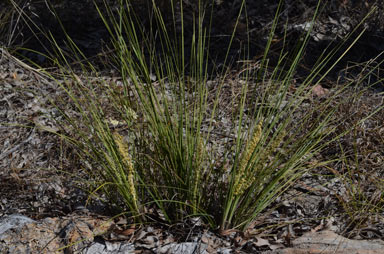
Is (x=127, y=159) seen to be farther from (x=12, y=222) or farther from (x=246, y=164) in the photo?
(x=12, y=222)

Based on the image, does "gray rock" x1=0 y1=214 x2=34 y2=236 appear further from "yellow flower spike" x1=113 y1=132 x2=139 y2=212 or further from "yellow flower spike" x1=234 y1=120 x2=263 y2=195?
"yellow flower spike" x1=234 y1=120 x2=263 y2=195

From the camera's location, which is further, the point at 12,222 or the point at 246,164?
the point at 12,222

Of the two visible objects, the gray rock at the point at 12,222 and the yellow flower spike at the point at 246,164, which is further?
the gray rock at the point at 12,222

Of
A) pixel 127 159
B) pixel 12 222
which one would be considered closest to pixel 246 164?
pixel 127 159

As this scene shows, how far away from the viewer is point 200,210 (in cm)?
229

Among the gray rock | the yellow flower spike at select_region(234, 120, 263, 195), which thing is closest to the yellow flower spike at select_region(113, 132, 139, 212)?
the yellow flower spike at select_region(234, 120, 263, 195)

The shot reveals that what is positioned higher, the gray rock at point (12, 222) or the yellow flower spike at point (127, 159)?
the yellow flower spike at point (127, 159)

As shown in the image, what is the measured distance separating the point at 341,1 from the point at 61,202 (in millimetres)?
3782

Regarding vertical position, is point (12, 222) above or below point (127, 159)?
below

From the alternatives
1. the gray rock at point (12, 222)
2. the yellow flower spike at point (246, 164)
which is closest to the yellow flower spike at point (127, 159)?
the yellow flower spike at point (246, 164)

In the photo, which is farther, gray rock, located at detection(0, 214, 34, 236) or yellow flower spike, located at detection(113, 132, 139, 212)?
gray rock, located at detection(0, 214, 34, 236)

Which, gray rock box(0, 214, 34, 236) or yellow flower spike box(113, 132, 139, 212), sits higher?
yellow flower spike box(113, 132, 139, 212)

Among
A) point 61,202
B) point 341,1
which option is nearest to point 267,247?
point 61,202

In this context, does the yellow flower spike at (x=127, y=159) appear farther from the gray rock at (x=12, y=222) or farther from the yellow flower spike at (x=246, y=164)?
the gray rock at (x=12, y=222)
